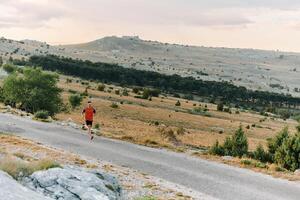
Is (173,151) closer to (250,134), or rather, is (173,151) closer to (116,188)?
(116,188)

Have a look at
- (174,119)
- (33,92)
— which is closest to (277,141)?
(33,92)

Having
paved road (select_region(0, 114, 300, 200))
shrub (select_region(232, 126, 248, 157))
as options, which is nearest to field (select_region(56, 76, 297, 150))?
shrub (select_region(232, 126, 248, 157))

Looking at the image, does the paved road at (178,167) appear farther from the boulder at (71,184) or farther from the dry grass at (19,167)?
the dry grass at (19,167)

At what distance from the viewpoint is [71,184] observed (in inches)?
591

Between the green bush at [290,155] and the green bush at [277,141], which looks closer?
the green bush at [290,155]

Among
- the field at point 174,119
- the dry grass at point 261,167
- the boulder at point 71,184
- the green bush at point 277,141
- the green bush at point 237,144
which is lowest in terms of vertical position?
the field at point 174,119

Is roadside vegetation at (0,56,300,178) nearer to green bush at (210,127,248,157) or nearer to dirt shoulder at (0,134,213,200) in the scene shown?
green bush at (210,127,248,157)

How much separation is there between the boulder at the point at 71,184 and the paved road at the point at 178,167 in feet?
20.8

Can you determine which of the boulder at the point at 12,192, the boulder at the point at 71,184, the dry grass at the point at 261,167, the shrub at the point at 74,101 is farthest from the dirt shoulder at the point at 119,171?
the shrub at the point at 74,101

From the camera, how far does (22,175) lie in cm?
1543

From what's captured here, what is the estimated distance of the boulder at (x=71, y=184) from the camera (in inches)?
571

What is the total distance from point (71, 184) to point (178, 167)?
454 inches

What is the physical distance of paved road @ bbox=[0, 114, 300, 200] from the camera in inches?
855

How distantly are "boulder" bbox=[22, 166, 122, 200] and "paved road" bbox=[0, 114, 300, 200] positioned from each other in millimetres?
6348
